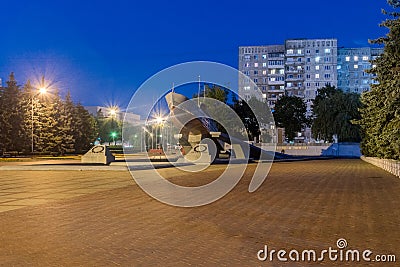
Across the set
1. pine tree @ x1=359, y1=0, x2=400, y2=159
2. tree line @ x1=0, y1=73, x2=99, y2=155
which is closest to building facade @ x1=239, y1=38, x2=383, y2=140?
tree line @ x1=0, y1=73, x2=99, y2=155

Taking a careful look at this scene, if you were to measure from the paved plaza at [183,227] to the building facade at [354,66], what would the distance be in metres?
112

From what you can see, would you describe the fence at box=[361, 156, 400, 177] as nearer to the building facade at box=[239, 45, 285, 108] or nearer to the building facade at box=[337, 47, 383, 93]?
the building facade at box=[239, 45, 285, 108]

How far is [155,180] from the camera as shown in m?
19.1

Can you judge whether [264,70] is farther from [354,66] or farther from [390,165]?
[390,165]

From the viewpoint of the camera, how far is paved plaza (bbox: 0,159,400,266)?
638cm

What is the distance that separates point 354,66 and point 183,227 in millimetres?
120107

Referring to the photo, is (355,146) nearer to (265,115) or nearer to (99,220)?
(265,115)

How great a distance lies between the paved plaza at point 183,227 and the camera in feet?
20.9

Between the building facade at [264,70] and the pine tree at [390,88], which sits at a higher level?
the building facade at [264,70]

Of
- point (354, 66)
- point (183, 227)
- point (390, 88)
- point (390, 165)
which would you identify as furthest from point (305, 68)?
point (183, 227)

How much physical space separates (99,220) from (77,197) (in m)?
4.10

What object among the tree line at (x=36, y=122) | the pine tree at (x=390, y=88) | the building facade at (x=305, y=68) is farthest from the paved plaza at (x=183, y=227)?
the building facade at (x=305, y=68)

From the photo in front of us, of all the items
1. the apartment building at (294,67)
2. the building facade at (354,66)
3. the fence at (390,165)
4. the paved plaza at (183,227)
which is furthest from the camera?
the building facade at (354,66)

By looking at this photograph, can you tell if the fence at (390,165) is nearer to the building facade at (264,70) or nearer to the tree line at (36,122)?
the tree line at (36,122)
